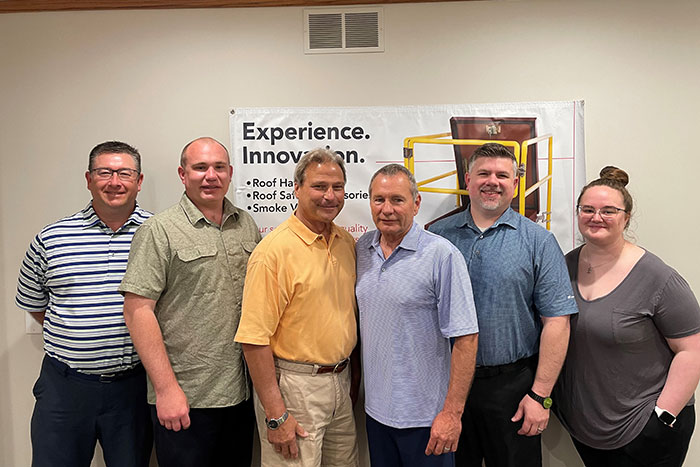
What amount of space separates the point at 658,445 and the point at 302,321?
138 cm

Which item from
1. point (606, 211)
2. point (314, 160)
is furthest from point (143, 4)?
point (606, 211)

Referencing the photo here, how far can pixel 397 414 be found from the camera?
63.3 inches

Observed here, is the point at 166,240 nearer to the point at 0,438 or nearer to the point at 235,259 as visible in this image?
the point at 235,259

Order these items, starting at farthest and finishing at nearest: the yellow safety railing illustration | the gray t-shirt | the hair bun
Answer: the yellow safety railing illustration → the hair bun → the gray t-shirt

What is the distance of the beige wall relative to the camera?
2203mm

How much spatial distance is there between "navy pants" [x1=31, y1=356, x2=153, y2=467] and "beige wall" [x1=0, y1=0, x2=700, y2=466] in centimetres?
83

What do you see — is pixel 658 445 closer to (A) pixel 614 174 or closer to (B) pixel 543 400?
(B) pixel 543 400

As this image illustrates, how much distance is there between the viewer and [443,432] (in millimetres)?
1570

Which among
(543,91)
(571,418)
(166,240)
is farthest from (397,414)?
(543,91)

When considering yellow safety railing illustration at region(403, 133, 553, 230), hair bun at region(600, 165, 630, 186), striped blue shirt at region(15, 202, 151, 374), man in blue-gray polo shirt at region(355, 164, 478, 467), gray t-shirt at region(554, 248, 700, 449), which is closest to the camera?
man in blue-gray polo shirt at region(355, 164, 478, 467)

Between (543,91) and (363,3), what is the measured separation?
0.95 metres

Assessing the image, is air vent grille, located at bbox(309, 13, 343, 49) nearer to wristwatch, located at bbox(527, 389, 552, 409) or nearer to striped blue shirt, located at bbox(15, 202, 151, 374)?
striped blue shirt, located at bbox(15, 202, 151, 374)

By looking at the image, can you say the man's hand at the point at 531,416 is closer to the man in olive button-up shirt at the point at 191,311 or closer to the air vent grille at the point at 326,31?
the man in olive button-up shirt at the point at 191,311

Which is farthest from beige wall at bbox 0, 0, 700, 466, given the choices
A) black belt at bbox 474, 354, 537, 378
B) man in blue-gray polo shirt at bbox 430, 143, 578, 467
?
black belt at bbox 474, 354, 537, 378
